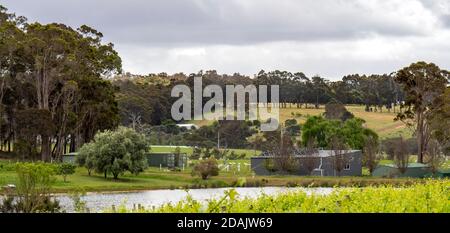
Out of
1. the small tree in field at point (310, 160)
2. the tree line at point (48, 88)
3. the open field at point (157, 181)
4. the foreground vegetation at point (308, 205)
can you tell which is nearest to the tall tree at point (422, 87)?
the small tree in field at point (310, 160)

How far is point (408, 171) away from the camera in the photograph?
7788 cm

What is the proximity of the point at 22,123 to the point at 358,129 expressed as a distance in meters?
37.4

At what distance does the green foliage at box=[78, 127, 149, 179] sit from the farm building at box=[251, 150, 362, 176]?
15.4m

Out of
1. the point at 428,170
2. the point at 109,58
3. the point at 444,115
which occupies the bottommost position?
the point at 428,170

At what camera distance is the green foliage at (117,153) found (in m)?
65.5

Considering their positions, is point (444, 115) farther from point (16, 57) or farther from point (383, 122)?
point (383, 122)

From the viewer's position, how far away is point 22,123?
70250 mm

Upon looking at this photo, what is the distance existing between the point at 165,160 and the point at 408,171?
22635 mm

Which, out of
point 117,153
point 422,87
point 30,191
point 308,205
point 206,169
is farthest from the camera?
Result: point 422,87

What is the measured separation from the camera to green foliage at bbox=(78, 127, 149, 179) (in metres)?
65.5

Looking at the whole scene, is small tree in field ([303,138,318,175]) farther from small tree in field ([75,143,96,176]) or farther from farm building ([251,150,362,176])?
small tree in field ([75,143,96,176])

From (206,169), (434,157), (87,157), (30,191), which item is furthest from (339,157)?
(30,191)

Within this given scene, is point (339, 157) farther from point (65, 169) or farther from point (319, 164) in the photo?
point (65, 169)
